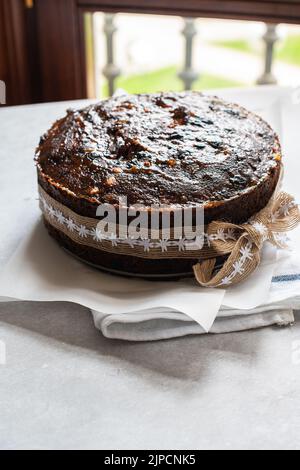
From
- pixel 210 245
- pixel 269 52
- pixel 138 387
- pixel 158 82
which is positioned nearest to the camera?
pixel 138 387

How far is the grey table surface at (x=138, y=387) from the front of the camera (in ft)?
2.39

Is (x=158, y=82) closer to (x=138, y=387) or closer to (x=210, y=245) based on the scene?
(x=210, y=245)

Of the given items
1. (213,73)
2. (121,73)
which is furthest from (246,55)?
(121,73)

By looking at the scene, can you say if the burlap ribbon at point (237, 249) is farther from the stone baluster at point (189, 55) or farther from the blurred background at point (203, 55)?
the blurred background at point (203, 55)

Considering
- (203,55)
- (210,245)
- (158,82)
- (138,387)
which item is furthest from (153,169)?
(203,55)

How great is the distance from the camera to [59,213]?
95cm

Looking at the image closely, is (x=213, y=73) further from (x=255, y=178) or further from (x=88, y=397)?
(x=88, y=397)

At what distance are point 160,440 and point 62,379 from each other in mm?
155

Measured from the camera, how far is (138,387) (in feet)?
2.60

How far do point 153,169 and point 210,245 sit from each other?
14cm

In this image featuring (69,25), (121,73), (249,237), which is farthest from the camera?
(121,73)

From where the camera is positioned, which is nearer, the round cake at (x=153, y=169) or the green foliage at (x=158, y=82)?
the round cake at (x=153, y=169)

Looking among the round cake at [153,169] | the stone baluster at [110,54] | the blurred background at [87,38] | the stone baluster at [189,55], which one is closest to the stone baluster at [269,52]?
the blurred background at [87,38]

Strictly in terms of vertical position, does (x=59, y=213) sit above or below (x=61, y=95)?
above
